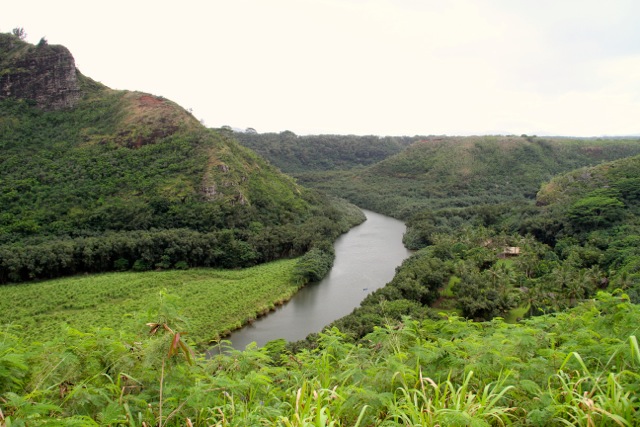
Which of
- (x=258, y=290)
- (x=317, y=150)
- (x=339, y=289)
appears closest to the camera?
(x=258, y=290)

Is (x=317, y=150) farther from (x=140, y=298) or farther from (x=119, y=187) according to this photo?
(x=140, y=298)

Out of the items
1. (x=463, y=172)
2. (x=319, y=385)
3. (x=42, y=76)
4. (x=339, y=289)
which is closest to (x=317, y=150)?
(x=463, y=172)

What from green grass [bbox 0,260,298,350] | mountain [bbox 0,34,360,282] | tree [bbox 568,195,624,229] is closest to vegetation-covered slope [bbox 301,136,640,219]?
mountain [bbox 0,34,360,282]

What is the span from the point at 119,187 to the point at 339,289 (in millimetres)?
25642

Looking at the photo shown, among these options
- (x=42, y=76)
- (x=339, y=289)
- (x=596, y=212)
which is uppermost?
(x=42, y=76)

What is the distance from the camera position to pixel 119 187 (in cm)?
4125

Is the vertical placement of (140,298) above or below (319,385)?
below

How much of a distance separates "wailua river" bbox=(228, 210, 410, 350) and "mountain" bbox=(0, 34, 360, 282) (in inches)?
156

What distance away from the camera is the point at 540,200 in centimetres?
4944

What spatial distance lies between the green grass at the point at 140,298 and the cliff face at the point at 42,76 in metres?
31.0

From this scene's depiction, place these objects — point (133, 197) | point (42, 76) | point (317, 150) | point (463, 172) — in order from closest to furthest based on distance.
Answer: point (133, 197) → point (42, 76) → point (463, 172) → point (317, 150)

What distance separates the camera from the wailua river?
2436 cm

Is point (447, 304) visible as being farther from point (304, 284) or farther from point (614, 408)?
point (614, 408)

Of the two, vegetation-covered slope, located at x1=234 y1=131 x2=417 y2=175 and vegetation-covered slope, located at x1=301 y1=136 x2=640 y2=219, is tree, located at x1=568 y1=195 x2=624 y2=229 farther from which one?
vegetation-covered slope, located at x1=234 y1=131 x2=417 y2=175
